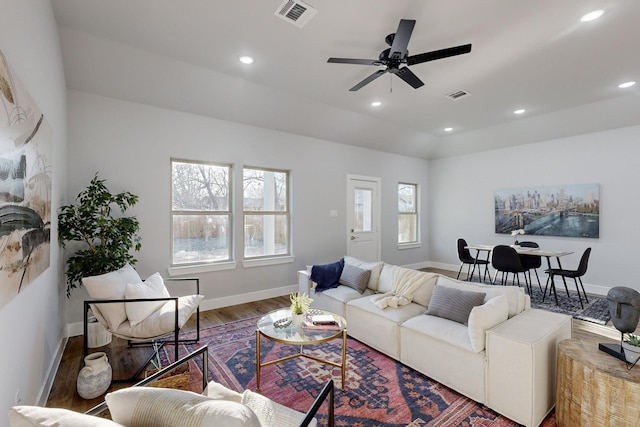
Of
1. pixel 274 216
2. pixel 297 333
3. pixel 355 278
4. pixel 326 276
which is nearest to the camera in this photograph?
pixel 297 333

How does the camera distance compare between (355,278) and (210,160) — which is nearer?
(355,278)

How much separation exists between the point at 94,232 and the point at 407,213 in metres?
6.01

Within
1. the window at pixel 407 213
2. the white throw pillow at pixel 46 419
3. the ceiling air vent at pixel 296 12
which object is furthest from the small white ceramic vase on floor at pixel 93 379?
the window at pixel 407 213

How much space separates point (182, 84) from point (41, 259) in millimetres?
2449

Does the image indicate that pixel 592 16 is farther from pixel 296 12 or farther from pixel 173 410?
pixel 173 410

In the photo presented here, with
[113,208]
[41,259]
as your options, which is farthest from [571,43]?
[113,208]

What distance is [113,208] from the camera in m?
3.50

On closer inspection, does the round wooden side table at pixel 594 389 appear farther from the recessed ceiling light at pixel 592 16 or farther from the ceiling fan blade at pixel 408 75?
the recessed ceiling light at pixel 592 16

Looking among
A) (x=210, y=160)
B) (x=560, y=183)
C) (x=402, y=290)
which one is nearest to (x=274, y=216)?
(x=210, y=160)

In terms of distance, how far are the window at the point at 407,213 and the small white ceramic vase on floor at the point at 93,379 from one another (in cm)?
588

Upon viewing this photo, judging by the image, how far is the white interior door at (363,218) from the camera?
5863 millimetres

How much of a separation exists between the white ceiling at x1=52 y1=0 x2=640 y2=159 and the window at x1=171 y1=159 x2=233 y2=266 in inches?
32.7

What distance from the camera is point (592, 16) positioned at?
2531 mm

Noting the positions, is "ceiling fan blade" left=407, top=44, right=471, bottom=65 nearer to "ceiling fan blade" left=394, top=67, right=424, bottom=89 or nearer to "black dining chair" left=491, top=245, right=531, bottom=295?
"ceiling fan blade" left=394, top=67, right=424, bottom=89
